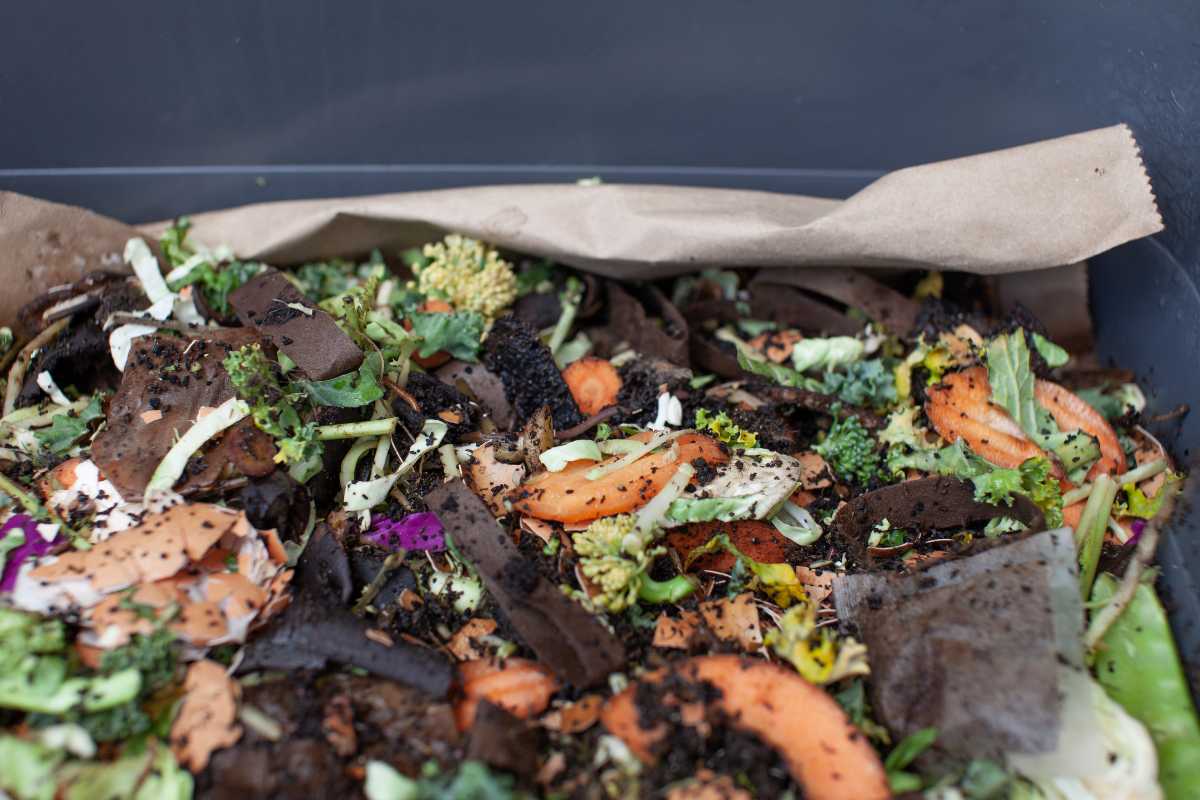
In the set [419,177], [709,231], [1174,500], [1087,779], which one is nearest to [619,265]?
[709,231]

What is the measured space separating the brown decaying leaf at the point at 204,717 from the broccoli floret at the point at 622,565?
0.59 m

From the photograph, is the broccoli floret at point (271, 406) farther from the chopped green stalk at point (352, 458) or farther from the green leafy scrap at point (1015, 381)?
the green leafy scrap at point (1015, 381)

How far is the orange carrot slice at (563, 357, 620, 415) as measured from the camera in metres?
2.03

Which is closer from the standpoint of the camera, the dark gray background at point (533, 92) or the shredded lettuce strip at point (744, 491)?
the shredded lettuce strip at point (744, 491)

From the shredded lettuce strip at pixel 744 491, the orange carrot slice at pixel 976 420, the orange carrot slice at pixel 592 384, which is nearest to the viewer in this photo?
the shredded lettuce strip at pixel 744 491

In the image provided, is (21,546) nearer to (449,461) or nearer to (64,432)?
(64,432)

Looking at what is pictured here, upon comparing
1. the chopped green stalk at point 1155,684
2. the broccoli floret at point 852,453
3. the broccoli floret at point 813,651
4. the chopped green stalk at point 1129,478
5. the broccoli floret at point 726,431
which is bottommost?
the chopped green stalk at point 1155,684

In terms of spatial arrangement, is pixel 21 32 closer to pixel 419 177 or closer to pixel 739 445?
pixel 419 177

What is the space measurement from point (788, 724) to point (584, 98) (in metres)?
1.60

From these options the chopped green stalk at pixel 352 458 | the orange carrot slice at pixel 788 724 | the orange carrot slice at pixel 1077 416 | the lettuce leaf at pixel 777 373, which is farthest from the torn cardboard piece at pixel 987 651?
the chopped green stalk at pixel 352 458

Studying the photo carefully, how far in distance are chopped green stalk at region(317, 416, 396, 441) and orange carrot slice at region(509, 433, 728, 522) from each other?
284 millimetres

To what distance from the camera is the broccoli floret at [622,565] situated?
1.52m

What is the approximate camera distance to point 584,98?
7.54 feet

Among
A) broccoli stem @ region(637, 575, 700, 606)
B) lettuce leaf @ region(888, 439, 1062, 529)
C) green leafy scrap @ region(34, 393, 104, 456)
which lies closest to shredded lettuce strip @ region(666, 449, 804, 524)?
broccoli stem @ region(637, 575, 700, 606)
